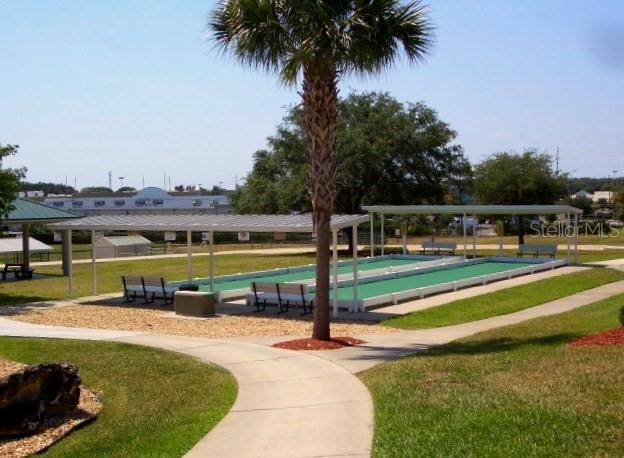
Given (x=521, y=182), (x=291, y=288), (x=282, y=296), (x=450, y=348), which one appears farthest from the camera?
(x=521, y=182)

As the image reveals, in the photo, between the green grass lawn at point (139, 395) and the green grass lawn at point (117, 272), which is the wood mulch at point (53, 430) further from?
the green grass lawn at point (117, 272)

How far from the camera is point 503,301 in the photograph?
2373 centimetres

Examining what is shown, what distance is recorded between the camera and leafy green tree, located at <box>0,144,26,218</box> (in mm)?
27734

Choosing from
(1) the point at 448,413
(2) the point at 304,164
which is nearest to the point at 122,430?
(1) the point at 448,413

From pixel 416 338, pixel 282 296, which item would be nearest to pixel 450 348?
pixel 416 338

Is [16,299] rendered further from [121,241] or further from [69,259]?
[121,241]

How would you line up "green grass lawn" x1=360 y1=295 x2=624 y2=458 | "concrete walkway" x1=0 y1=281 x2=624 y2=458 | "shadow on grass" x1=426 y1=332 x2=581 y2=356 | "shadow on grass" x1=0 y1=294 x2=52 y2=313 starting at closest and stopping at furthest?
"green grass lawn" x1=360 y1=295 x2=624 y2=458
"concrete walkway" x1=0 y1=281 x2=624 y2=458
"shadow on grass" x1=426 y1=332 x2=581 y2=356
"shadow on grass" x1=0 y1=294 x2=52 y2=313

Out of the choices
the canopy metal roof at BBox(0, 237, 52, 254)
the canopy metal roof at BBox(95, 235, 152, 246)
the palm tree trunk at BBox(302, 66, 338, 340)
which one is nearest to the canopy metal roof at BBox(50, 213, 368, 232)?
the palm tree trunk at BBox(302, 66, 338, 340)

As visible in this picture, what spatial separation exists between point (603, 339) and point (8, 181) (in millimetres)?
21073

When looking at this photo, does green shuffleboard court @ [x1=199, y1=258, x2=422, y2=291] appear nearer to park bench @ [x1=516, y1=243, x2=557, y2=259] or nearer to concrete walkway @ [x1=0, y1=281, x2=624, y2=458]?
park bench @ [x1=516, y1=243, x2=557, y2=259]

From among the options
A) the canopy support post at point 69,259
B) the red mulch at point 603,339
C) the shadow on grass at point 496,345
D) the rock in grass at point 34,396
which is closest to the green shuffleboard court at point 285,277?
the canopy support post at point 69,259

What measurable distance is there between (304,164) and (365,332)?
34786 millimetres

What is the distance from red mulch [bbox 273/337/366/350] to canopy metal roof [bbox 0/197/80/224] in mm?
21148

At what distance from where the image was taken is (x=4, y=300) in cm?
2705
